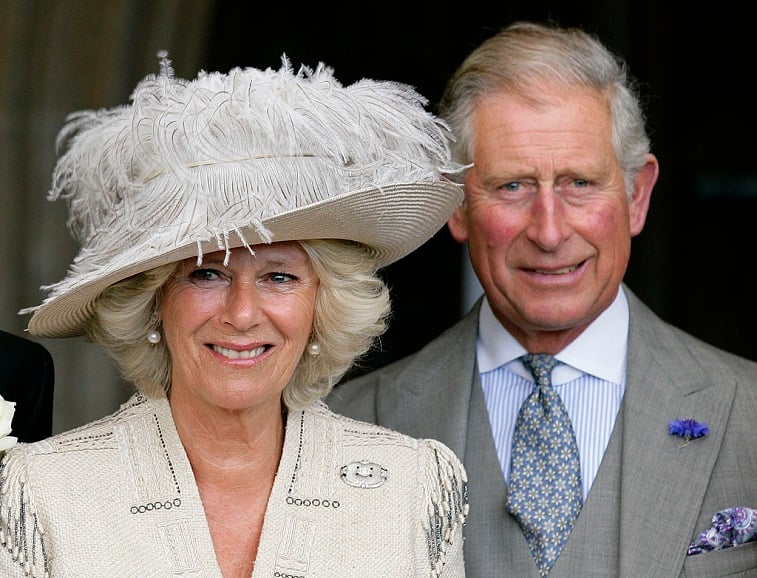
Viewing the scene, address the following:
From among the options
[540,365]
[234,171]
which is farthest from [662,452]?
[234,171]

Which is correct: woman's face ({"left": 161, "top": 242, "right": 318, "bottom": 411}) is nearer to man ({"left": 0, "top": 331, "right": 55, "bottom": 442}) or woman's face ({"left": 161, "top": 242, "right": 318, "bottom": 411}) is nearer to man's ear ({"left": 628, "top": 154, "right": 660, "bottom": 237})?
man ({"left": 0, "top": 331, "right": 55, "bottom": 442})

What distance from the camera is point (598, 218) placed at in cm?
333

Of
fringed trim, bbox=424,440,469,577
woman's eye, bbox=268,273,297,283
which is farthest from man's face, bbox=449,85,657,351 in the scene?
woman's eye, bbox=268,273,297,283

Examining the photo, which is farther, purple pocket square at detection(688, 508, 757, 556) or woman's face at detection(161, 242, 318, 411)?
purple pocket square at detection(688, 508, 757, 556)

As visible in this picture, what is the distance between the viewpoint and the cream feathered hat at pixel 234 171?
2.55 metres

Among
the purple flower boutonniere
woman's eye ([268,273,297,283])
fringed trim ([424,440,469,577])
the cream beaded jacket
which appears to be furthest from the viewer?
the purple flower boutonniere

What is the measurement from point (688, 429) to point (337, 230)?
109 cm

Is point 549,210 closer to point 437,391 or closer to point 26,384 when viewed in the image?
point 437,391

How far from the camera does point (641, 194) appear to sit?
359 cm

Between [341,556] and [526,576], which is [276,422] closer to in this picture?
[341,556]

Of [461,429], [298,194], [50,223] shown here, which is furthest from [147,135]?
[50,223]

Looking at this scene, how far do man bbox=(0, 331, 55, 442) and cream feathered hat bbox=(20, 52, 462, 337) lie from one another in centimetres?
17

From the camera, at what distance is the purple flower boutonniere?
3.22 meters

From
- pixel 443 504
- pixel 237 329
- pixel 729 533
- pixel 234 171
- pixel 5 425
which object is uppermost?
pixel 234 171
